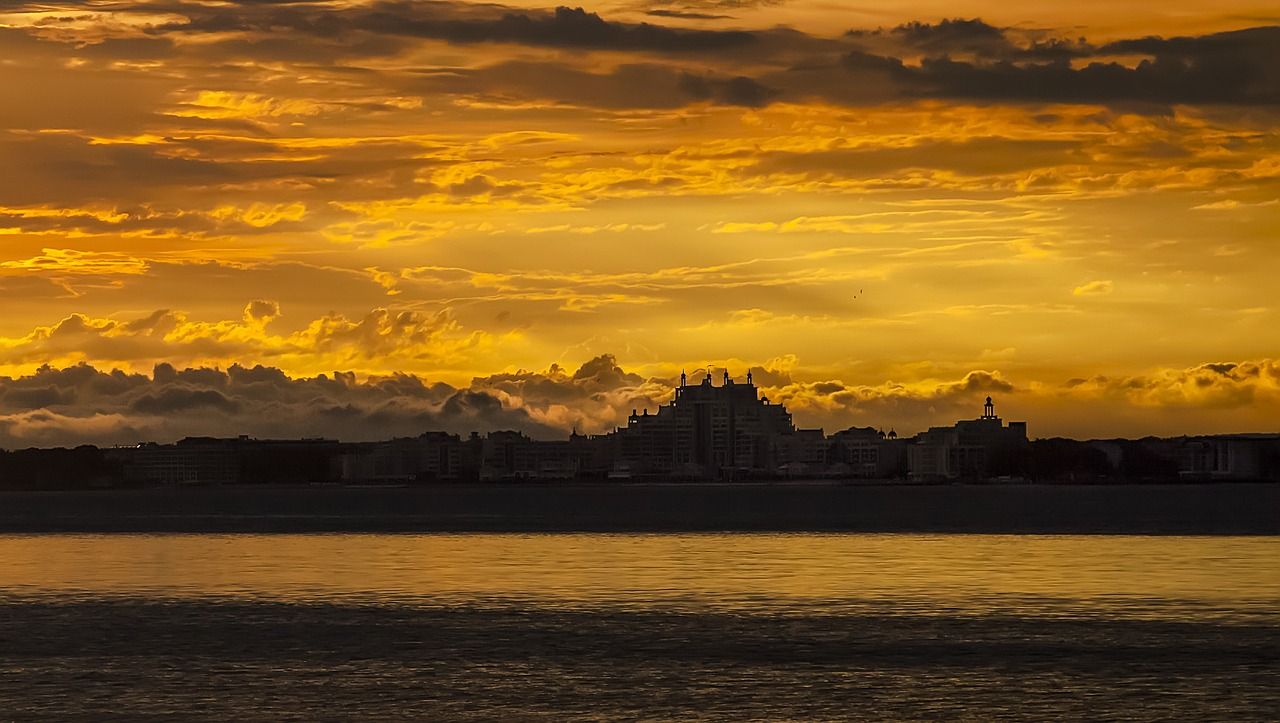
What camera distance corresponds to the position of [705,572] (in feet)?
256

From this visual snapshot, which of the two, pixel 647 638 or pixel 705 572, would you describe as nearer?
pixel 647 638

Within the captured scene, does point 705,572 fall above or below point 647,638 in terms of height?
above

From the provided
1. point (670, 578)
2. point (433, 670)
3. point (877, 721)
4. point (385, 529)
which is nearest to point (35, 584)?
point (670, 578)

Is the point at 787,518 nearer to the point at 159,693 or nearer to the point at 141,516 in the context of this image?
the point at 141,516

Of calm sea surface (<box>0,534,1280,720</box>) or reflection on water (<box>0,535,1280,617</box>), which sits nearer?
calm sea surface (<box>0,534,1280,720</box>)

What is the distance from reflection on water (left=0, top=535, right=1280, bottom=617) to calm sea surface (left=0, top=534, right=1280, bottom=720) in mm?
338

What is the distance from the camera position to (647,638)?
5097 cm

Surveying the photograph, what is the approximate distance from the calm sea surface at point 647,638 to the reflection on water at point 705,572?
1.11 ft

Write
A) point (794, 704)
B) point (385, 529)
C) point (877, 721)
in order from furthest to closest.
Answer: point (385, 529), point (794, 704), point (877, 721)

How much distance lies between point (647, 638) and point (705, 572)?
27246 mm

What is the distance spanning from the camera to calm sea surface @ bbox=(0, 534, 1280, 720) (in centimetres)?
3916

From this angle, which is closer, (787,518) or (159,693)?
(159,693)

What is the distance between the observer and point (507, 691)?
135 feet

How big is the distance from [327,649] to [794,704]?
15.5 metres
